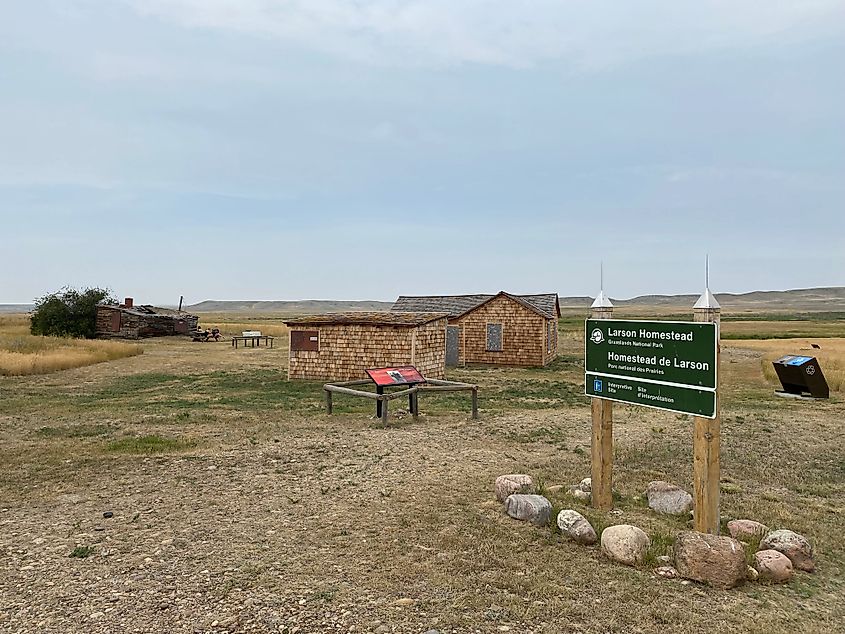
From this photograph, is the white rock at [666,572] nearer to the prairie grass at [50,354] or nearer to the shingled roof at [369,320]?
the shingled roof at [369,320]

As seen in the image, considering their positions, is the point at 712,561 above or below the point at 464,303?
below

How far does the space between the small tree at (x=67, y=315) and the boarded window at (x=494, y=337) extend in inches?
1232

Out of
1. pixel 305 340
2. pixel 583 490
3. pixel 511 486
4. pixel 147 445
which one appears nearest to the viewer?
pixel 511 486

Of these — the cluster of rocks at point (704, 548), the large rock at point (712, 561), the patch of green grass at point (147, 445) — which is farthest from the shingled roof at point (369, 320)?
the large rock at point (712, 561)

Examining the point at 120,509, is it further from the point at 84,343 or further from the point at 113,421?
the point at 84,343

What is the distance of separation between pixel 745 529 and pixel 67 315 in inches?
1898

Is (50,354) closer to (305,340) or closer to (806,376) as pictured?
(305,340)

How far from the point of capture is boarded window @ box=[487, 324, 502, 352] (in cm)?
2791

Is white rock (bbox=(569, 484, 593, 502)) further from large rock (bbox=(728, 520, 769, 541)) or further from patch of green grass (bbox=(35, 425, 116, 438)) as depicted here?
patch of green grass (bbox=(35, 425, 116, 438))

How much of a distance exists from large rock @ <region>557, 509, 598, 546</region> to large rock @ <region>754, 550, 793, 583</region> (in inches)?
54.4

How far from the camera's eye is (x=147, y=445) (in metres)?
10.6

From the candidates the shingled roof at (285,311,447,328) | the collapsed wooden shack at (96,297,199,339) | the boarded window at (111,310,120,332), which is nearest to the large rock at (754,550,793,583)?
the shingled roof at (285,311,447,328)

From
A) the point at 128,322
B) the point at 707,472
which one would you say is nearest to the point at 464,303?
the point at 707,472

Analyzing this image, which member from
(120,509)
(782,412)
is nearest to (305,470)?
(120,509)
